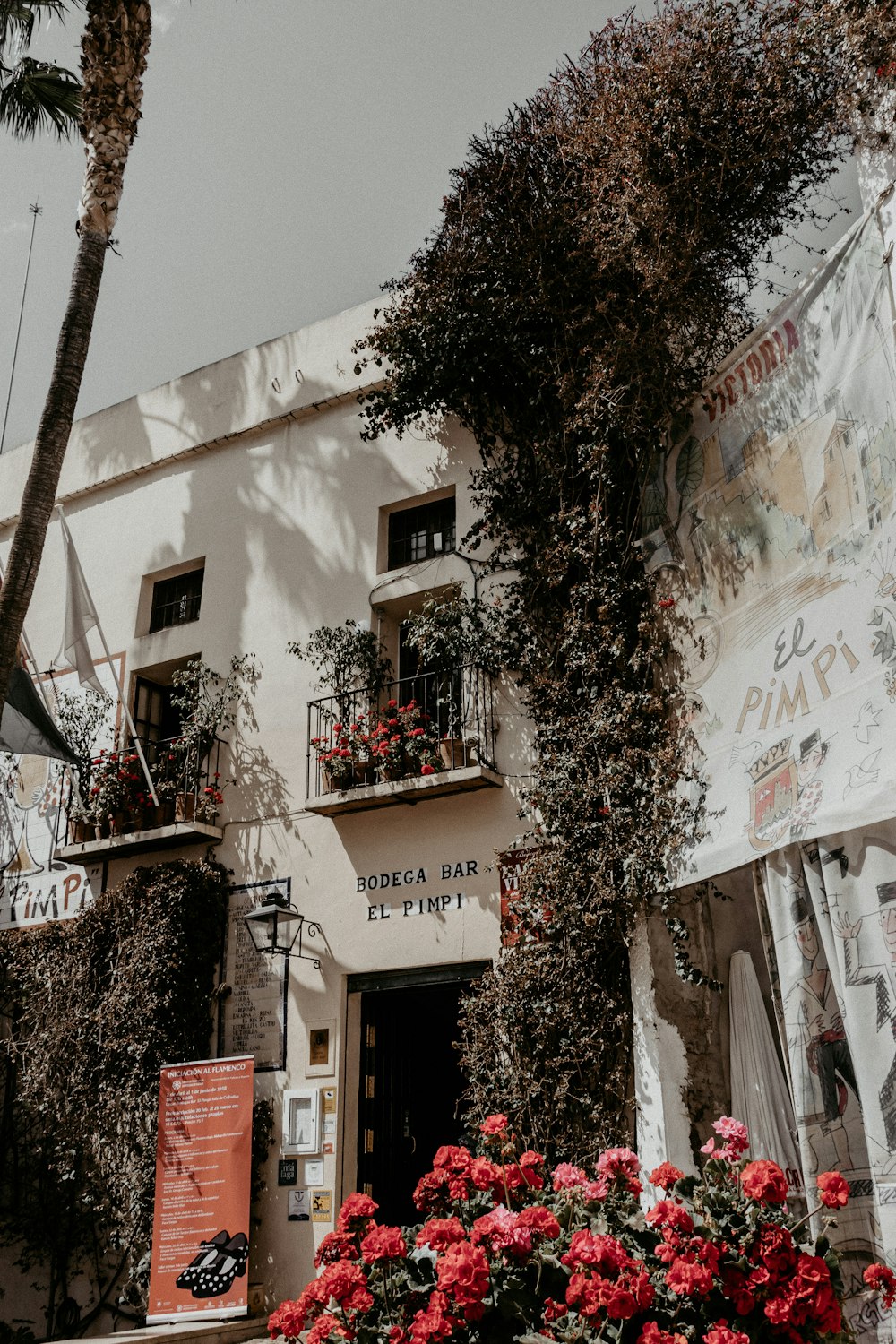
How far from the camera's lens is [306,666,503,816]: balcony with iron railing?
9328 mm

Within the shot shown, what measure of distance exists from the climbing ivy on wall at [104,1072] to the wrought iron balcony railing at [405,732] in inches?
70.9

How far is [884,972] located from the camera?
6.22 metres

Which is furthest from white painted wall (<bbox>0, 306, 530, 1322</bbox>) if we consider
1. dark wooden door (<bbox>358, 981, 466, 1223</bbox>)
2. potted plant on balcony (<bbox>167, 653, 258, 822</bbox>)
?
dark wooden door (<bbox>358, 981, 466, 1223</bbox>)

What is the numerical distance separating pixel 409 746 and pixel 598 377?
3326mm

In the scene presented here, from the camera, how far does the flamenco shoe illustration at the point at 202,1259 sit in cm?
895

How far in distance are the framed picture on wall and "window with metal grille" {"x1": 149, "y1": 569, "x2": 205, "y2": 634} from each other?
4843mm

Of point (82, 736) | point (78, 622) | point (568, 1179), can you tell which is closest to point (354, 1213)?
point (568, 1179)

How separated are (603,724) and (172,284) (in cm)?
819

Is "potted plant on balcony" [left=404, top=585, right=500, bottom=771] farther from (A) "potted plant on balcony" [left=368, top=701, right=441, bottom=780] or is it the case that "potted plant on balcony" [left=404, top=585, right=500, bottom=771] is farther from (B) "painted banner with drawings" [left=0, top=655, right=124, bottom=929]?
(B) "painted banner with drawings" [left=0, top=655, right=124, bottom=929]

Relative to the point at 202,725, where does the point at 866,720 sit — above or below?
below

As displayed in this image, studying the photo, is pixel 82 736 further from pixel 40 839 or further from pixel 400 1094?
pixel 400 1094

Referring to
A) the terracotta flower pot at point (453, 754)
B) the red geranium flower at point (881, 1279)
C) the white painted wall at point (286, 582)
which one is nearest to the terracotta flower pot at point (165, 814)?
the white painted wall at point (286, 582)

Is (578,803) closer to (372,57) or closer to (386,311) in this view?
(386,311)

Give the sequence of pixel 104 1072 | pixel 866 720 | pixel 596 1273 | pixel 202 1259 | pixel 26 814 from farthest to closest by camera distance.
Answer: pixel 26 814, pixel 104 1072, pixel 202 1259, pixel 866 720, pixel 596 1273
